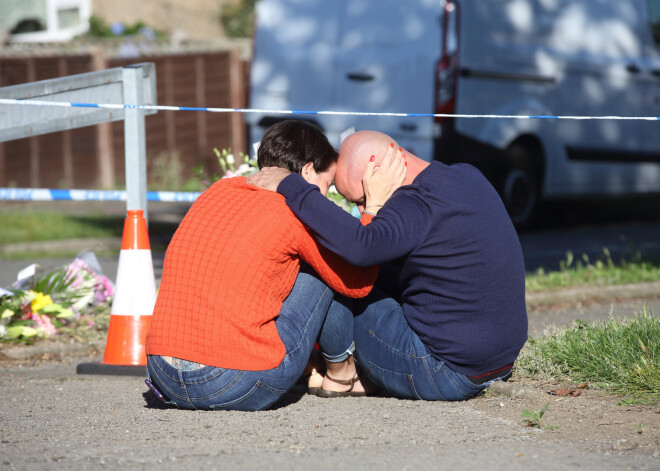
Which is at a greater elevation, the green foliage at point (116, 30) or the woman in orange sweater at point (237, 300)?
the woman in orange sweater at point (237, 300)

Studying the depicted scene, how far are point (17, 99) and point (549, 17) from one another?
5772mm

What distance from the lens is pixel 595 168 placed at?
8.96 m

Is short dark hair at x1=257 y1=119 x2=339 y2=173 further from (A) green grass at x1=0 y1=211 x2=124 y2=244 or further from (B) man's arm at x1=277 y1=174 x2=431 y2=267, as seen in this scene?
(A) green grass at x1=0 y1=211 x2=124 y2=244

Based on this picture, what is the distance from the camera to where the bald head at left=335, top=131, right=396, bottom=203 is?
3.17 meters

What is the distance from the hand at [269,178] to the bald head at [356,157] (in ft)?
0.74

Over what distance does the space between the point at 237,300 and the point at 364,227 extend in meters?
0.50

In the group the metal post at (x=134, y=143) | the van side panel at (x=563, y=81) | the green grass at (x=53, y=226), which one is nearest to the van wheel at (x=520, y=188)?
the van side panel at (x=563, y=81)

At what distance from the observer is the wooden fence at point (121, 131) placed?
1253 centimetres

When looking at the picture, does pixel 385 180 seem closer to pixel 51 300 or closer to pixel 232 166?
pixel 232 166

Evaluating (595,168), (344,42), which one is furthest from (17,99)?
(595,168)

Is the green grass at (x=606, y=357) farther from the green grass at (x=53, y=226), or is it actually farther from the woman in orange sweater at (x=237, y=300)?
the green grass at (x=53, y=226)

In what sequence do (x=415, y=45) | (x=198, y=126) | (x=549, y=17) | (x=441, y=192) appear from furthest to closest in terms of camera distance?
1. (x=198, y=126)
2. (x=549, y=17)
3. (x=415, y=45)
4. (x=441, y=192)

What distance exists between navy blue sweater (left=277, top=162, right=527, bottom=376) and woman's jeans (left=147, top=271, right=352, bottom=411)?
1.07 ft

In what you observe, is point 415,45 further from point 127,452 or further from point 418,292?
point 127,452
